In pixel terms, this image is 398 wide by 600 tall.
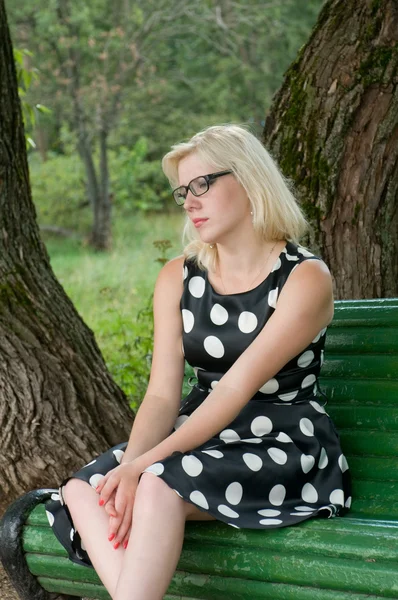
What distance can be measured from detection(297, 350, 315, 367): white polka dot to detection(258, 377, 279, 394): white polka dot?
90 mm

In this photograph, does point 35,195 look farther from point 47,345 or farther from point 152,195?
point 47,345

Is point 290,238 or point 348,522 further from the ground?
point 290,238

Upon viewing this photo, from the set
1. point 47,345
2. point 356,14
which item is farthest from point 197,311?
point 356,14

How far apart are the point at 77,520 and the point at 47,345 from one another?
129 cm

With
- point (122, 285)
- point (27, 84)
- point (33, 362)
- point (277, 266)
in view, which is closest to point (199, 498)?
point (277, 266)

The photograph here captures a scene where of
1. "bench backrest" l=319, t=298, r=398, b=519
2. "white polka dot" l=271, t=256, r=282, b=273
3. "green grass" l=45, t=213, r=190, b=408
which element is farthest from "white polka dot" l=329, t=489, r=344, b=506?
"green grass" l=45, t=213, r=190, b=408

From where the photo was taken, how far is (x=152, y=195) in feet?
54.8

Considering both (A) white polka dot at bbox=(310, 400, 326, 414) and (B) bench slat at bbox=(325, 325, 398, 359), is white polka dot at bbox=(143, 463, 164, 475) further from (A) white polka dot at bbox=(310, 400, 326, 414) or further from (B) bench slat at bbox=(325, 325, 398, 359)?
(B) bench slat at bbox=(325, 325, 398, 359)

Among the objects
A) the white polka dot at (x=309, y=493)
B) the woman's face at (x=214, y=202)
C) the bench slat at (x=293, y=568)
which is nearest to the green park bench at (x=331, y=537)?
the bench slat at (x=293, y=568)

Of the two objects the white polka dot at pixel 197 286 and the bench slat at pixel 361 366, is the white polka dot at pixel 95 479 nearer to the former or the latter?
the white polka dot at pixel 197 286

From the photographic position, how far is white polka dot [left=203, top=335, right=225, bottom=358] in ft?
9.02

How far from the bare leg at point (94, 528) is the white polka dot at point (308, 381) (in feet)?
2.26

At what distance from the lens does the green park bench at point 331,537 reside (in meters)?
2.22

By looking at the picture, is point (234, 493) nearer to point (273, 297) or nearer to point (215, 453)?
point (215, 453)
